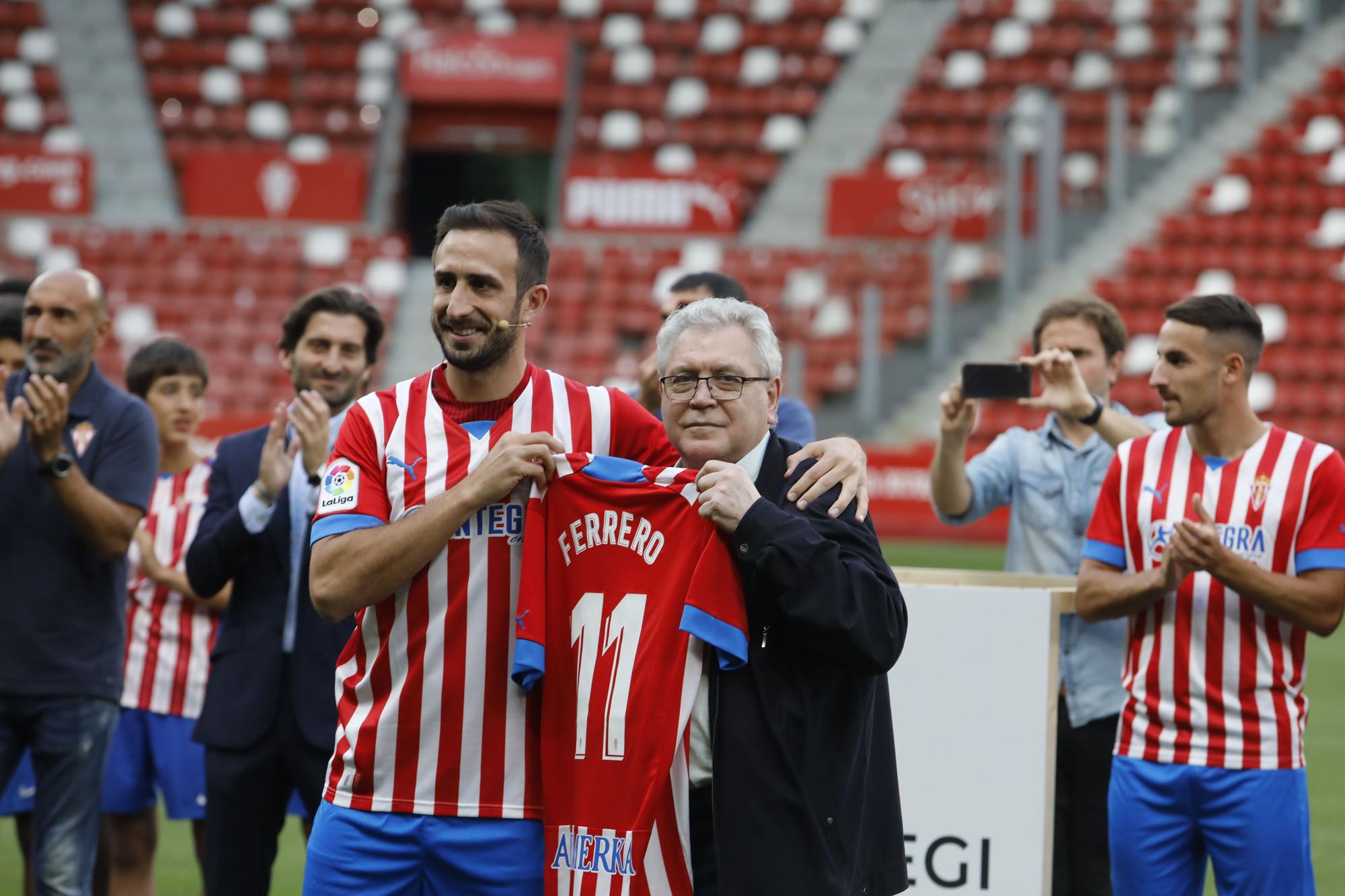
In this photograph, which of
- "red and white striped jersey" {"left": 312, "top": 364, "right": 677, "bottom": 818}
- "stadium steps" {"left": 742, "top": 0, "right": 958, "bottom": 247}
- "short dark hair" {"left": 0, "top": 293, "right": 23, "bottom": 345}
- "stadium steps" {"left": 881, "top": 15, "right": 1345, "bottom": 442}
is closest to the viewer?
"red and white striped jersey" {"left": 312, "top": 364, "right": 677, "bottom": 818}

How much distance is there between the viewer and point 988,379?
400 cm

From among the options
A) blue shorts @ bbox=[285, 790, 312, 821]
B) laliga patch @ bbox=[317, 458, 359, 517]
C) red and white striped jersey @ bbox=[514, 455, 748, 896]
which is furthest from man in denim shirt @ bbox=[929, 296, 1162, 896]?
blue shorts @ bbox=[285, 790, 312, 821]

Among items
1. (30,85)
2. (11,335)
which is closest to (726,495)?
(11,335)

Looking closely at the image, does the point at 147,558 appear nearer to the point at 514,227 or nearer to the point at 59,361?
the point at 59,361

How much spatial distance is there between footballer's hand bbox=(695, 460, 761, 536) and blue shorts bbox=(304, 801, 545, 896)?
0.65m

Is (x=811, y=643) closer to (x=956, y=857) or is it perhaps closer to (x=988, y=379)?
(x=956, y=857)

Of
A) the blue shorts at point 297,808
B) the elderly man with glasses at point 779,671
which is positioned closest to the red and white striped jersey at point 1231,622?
the elderly man with glasses at point 779,671

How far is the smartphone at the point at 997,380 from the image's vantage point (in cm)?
398

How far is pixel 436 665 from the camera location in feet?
8.63

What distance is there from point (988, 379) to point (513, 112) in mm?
15066

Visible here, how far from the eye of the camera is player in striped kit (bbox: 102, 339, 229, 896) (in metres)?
4.57

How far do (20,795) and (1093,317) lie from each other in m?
3.50

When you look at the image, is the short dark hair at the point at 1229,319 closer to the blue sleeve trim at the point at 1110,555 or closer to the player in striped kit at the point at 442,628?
the blue sleeve trim at the point at 1110,555

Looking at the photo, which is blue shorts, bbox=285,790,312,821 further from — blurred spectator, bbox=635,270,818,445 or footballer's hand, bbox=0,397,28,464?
blurred spectator, bbox=635,270,818,445
